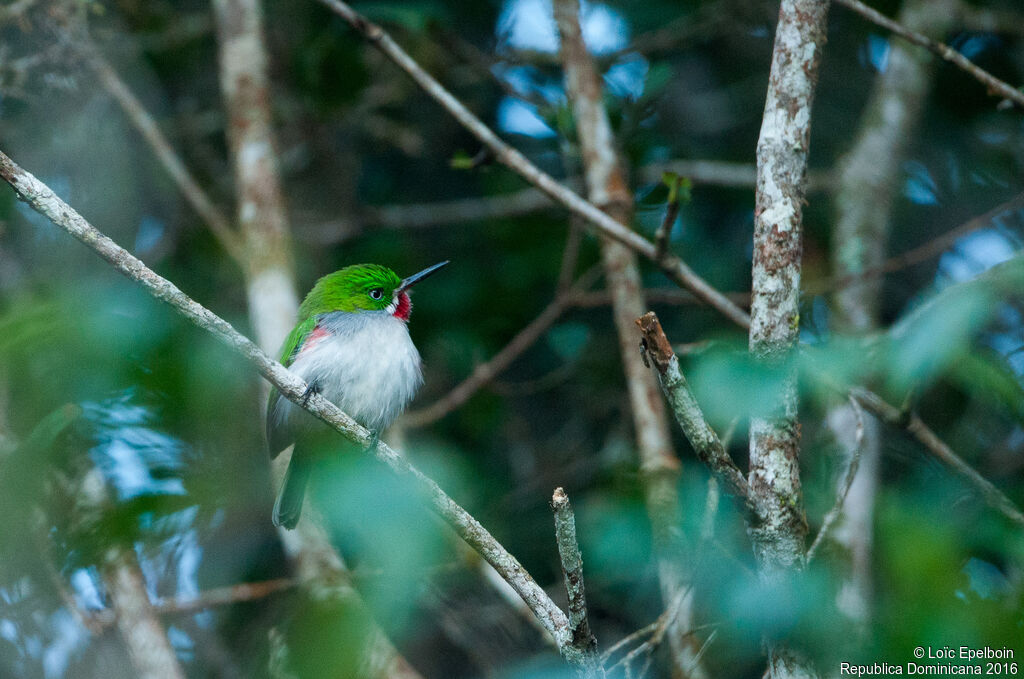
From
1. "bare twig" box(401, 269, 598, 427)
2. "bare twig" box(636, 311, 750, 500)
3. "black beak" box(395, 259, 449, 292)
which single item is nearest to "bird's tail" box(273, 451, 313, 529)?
"bare twig" box(401, 269, 598, 427)

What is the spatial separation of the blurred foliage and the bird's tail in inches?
7.2

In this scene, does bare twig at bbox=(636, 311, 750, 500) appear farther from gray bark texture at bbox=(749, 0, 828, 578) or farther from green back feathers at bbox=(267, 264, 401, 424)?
green back feathers at bbox=(267, 264, 401, 424)

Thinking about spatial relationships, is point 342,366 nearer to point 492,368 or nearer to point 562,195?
point 492,368

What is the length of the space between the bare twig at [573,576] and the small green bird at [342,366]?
1830mm

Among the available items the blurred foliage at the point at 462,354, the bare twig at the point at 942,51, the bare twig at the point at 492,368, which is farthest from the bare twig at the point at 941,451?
the bare twig at the point at 492,368

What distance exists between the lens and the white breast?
374 cm

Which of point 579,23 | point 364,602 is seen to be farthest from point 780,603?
point 579,23

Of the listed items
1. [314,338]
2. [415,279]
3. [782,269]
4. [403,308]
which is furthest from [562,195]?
[782,269]

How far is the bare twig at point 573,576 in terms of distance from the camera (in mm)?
1995

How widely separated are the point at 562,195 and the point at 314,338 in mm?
1205

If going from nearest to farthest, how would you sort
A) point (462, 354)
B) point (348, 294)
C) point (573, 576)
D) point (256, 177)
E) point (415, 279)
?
1. point (573, 576)
2. point (348, 294)
3. point (415, 279)
4. point (256, 177)
5. point (462, 354)

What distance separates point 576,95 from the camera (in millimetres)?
4539

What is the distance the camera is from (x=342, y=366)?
3.75 metres

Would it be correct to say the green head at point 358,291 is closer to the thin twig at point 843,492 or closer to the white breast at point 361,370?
the white breast at point 361,370
